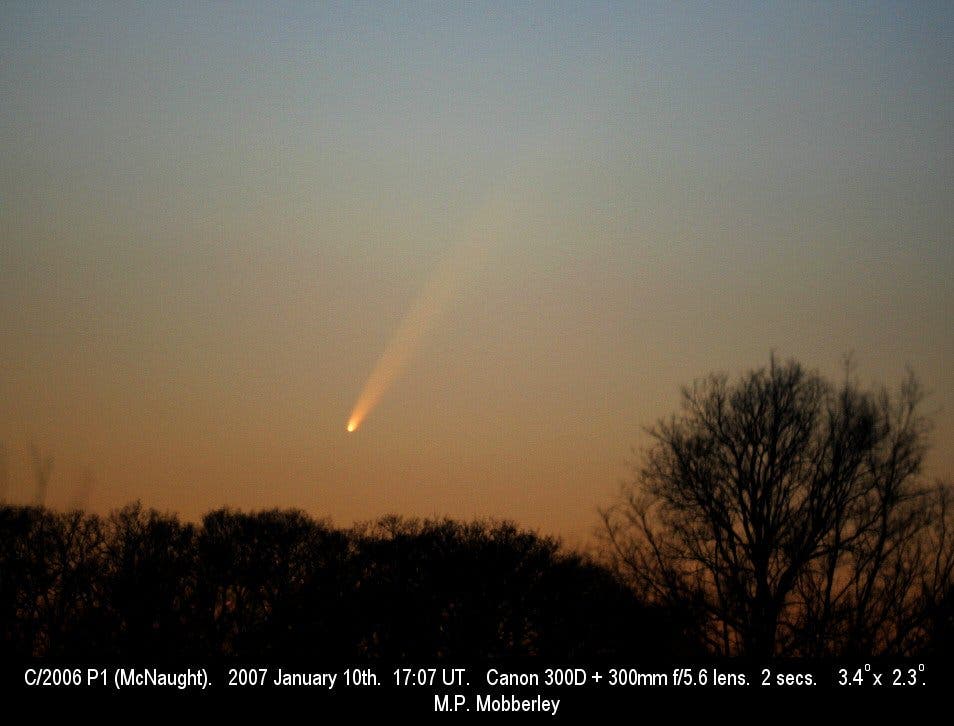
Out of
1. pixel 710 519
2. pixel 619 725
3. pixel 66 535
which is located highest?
pixel 66 535

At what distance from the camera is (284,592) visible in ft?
211

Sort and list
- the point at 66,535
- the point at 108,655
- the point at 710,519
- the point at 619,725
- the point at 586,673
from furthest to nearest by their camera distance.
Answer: the point at 66,535, the point at 108,655, the point at 586,673, the point at 710,519, the point at 619,725

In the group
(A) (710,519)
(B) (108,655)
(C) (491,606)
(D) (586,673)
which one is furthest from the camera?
(C) (491,606)

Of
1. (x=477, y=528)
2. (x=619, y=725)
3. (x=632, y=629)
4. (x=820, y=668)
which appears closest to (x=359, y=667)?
(x=477, y=528)

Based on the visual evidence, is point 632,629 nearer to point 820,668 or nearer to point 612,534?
point 612,534

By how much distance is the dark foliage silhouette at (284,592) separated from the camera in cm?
5747

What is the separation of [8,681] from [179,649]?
11925 millimetres

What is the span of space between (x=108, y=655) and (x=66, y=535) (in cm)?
699

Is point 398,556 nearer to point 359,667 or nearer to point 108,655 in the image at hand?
point 359,667

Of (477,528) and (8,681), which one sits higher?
(477,528)

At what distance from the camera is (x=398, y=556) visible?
6631 cm

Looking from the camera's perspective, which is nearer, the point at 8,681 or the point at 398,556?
the point at 8,681

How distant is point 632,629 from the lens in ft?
151

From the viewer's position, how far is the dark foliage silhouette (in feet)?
189
